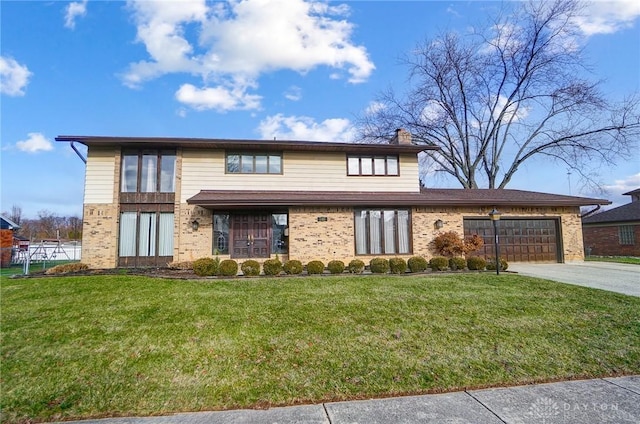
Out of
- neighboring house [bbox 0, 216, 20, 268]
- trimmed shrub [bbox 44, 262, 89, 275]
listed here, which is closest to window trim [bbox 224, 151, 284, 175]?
trimmed shrub [bbox 44, 262, 89, 275]

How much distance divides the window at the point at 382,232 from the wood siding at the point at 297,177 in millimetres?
1442

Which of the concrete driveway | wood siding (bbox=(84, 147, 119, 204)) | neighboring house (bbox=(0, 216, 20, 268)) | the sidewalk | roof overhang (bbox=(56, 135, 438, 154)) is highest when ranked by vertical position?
roof overhang (bbox=(56, 135, 438, 154))

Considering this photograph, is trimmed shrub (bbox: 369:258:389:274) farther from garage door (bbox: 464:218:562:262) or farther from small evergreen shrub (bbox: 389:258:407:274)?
garage door (bbox: 464:218:562:262)

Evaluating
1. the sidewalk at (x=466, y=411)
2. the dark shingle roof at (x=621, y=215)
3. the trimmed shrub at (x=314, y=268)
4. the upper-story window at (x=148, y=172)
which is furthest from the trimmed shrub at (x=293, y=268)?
the dark shingle roof at (x=621, y=215)

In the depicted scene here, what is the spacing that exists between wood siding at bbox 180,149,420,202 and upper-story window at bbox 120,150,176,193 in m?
0.60

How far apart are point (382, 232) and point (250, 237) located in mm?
5379

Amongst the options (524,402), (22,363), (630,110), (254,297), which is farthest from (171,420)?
(630,110)

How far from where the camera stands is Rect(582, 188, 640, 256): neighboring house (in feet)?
74.0

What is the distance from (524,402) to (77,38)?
14549 mm

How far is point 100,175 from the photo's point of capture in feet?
43.0

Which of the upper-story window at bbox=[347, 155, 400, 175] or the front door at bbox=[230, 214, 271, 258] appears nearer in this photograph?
the front door at bbox=[230, 214, 271, 258]

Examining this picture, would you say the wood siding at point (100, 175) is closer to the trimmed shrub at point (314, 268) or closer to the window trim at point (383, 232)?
the trimmed shrub at point (314, 268)

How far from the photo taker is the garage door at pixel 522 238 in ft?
48.1

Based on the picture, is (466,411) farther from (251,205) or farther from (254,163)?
(254,163)
